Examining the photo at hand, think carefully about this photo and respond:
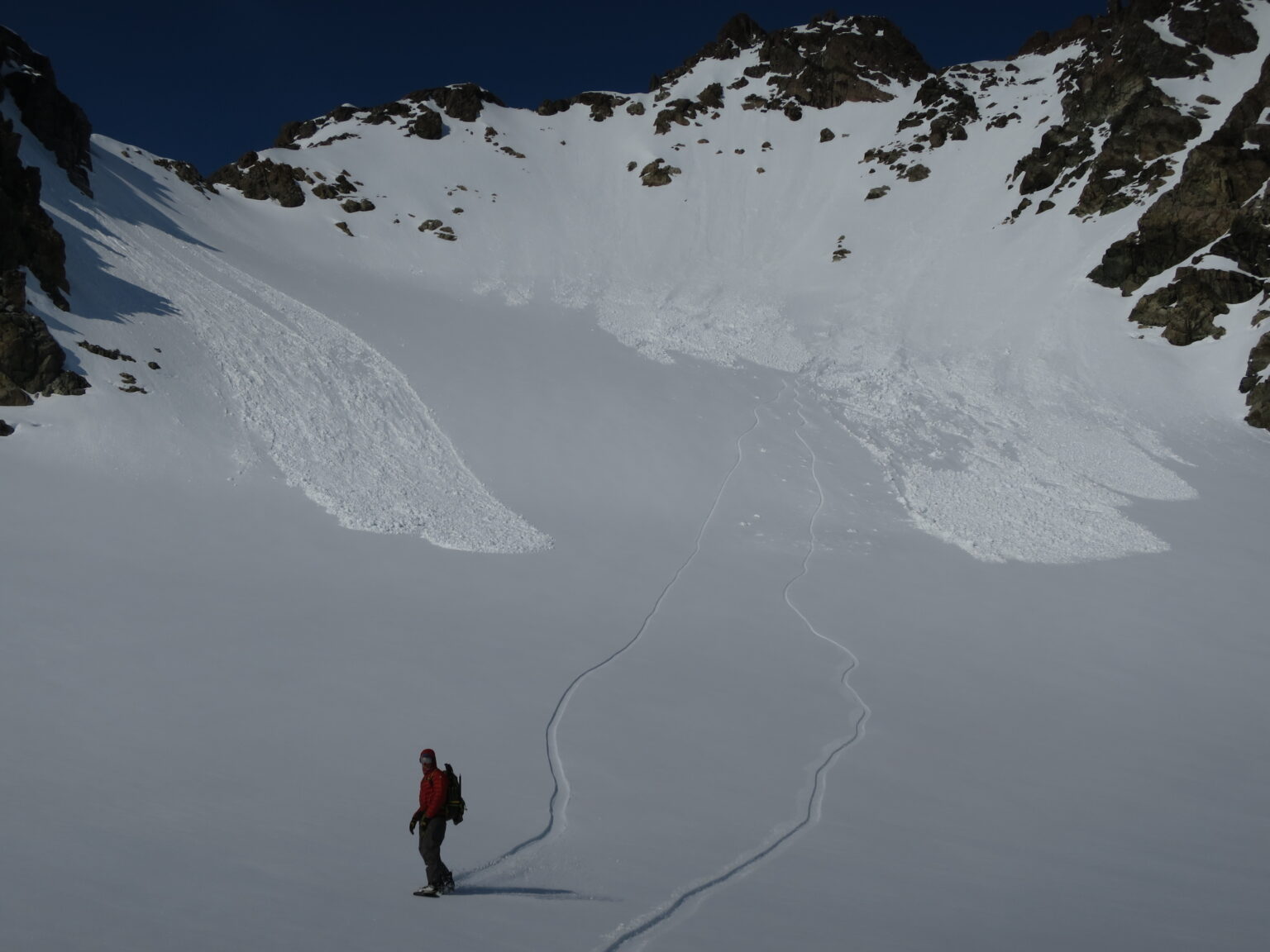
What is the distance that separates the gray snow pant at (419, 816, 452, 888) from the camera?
5891 mm

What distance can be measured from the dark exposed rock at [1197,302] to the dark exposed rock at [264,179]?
53.1 metres

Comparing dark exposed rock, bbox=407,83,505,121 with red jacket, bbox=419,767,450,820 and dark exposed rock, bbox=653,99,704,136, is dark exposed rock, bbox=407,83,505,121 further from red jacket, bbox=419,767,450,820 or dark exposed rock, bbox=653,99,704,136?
red jacket, bbox=419,767,450,820

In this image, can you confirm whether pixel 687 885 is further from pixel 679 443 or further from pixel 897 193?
pixel 897 193

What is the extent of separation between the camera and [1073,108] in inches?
2223

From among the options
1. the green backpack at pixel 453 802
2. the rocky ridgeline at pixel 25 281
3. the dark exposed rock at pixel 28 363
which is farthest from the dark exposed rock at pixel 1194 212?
the rocky ridgeline at pixel 25 281

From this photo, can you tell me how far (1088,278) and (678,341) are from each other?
23665 millimetres

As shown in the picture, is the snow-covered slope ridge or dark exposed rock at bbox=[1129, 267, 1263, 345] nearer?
the snow-covered slope ridge

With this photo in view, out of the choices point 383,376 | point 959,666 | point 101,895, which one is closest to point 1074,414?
point 959,666

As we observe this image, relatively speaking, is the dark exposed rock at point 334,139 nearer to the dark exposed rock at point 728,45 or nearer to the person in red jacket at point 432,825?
the dark exposed rock at point 728,45

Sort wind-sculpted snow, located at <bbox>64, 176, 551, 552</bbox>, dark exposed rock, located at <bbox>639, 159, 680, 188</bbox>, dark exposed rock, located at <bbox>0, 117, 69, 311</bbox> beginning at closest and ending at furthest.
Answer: wind-sculpted snow, located at <bbox>64, 176, 551, 552</bbox>, dark exposed rock, located at <bbox>0, 117, 69, 311</bbox>, dark exposed rock, located at <bbox>639, 159, 680, 188</bbox>

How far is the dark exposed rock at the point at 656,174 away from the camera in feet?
219

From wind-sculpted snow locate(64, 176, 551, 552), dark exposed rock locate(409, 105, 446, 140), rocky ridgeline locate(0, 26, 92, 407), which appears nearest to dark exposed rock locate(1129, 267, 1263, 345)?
wind-sculpted snow locate(64, 176, 551, 552)

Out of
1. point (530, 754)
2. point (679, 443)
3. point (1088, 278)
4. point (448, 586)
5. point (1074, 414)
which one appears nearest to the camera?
point (530, 754)

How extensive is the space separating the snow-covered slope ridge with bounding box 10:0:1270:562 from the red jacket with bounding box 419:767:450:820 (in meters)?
13.1
